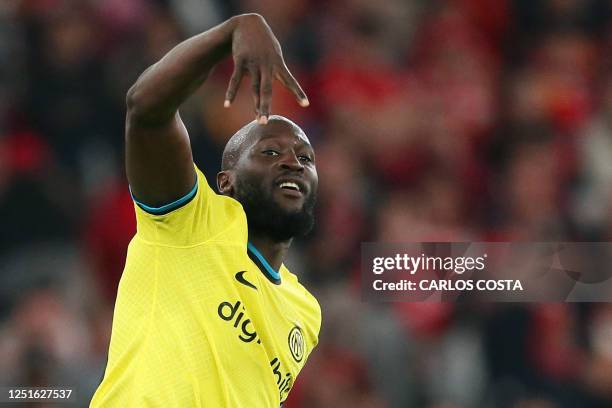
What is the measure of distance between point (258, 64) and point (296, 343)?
1.24 metres

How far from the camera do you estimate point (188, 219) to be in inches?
114

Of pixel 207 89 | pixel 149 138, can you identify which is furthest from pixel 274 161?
pixel 207 89

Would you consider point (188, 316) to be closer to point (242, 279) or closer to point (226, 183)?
point (242, 279)

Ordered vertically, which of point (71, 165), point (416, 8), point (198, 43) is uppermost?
point (416, 8)

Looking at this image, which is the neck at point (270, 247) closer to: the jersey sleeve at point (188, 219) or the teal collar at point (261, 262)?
the teal collar at point (261, 262)

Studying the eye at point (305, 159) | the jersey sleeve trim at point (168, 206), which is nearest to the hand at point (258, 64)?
the jersey sleeve trim at point (168, 206)

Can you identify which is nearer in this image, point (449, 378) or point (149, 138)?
point (149, 138)

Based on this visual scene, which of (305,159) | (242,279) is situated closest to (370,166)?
(305,159)

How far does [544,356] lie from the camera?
5711mm

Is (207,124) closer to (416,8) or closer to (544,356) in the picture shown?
(416,8)

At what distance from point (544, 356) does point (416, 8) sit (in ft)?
8.76

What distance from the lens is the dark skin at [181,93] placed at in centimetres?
242

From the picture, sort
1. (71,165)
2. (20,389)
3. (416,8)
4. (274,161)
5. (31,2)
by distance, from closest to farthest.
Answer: (274,161)
(20,389)
(71,165)
(31,2)
(416,8)

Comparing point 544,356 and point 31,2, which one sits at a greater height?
point 31,2
